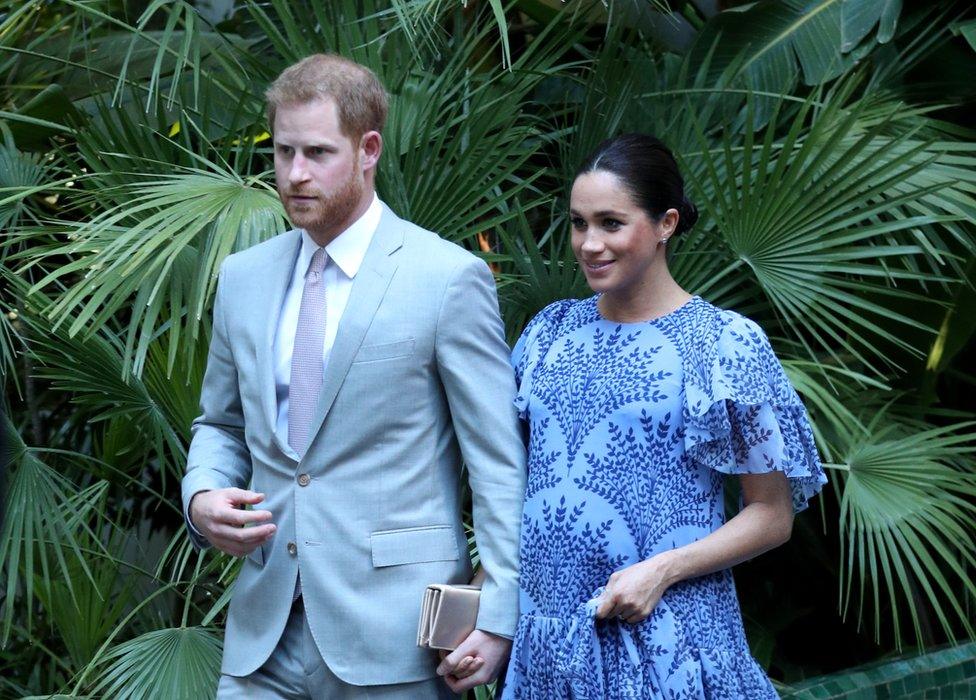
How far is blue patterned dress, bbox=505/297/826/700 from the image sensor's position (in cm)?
216

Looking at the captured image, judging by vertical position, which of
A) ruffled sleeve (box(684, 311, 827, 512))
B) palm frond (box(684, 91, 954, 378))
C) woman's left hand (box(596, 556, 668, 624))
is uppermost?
palm frond (box(684, 91, 954, 378))

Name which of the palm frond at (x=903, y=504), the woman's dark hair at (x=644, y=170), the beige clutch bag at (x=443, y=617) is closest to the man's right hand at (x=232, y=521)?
the beige clutch bag at (x=443, y=617)

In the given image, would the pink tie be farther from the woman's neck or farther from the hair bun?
the hair bun

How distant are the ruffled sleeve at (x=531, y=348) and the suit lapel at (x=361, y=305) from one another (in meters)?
0.29

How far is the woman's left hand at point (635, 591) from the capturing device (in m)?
2.12

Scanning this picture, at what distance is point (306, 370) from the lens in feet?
7.50

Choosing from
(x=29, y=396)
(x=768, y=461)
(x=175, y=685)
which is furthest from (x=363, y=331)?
(x=29, y=396)

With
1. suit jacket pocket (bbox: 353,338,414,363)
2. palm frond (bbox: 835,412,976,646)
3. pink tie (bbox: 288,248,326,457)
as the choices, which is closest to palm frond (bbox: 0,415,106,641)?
pink tie (bbox: 288,248,326,457)

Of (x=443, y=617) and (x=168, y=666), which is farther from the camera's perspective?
(x=168, y=666)

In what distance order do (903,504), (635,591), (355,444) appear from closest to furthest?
1. (635,591)
2. (355,444)
3. (903,504)

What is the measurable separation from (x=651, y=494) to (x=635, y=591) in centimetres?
16

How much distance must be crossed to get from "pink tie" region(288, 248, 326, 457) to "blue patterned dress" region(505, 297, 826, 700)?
39 cm

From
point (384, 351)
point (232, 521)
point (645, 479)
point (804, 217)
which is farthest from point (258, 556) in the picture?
point (804, 217)

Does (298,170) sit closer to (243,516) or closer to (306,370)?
(306,370)
